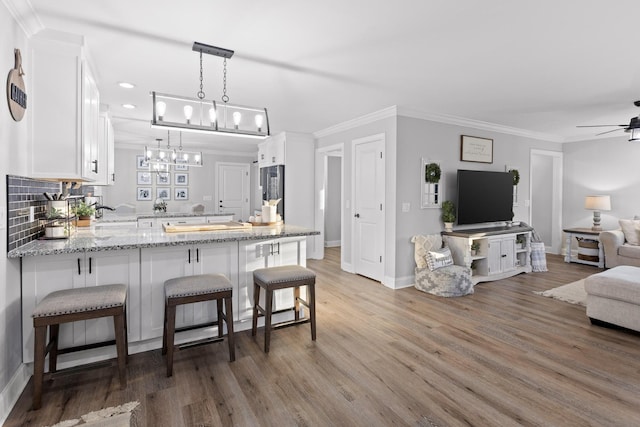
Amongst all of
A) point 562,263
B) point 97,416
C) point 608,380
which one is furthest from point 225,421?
point 562,263

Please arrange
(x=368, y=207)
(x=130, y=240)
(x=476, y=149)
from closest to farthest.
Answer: (x=130, y=240)
(x=368, y=207)
(x=476, y=149)

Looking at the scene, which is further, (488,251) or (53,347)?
(488,251)

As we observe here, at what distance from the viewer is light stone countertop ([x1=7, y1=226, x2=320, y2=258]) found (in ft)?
7.31

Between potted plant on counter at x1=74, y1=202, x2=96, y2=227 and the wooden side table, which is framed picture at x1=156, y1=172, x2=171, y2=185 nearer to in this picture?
potted plant on counter at x1=74, y1=202, x2=96, y2=227

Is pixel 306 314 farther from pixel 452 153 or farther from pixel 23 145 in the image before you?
pixel 452 153

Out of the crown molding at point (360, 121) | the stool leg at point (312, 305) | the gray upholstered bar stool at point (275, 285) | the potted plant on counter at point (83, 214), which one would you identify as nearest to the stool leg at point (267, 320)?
the gray upholstered bar stool at point (275, 285)

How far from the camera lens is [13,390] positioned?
6.66ft

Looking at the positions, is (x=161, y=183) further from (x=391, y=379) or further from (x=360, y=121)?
(x=391, y=379)

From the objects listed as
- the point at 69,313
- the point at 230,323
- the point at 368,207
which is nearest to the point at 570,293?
the point at 368,207

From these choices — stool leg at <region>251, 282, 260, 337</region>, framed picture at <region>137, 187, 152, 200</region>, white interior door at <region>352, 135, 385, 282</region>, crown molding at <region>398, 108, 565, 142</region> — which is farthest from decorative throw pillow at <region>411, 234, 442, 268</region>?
framed picture at <region>137, 187, 152, 200</region>

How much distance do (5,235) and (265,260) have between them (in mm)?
1820

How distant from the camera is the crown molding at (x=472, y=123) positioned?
15.2 feet

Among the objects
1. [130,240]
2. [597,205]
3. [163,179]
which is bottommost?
[130,240]

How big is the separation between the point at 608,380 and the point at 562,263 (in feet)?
14.9
